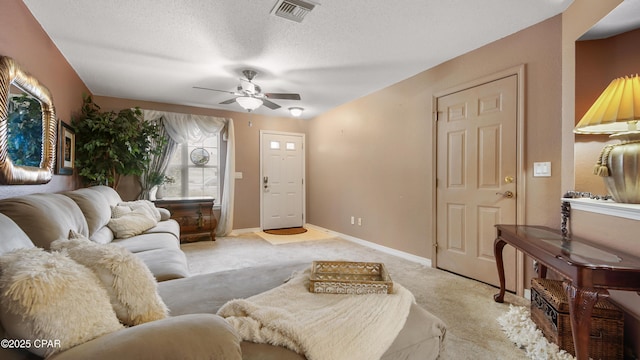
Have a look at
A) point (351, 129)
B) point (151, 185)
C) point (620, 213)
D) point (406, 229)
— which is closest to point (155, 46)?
point (151, 185)

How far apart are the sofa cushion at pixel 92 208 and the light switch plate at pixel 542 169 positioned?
373cm

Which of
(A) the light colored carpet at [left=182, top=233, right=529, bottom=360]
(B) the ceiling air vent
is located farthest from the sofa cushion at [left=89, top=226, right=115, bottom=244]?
(B) the ceiling air vent

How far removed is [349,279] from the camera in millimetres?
1423

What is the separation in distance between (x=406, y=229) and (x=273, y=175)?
307 centimetres

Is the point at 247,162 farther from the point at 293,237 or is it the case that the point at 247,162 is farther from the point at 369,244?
the point at 369,244

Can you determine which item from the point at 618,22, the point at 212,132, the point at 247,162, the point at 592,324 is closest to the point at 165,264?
the point at 592,324

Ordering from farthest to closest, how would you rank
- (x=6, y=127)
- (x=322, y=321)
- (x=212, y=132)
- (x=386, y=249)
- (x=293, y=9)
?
1. (x=212, y=132)
2. (x=386, y=249)
3. (x=293, y=9)
4. (x=6, y=127)
5. (x=322, y=321)

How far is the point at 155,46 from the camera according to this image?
2.69 m

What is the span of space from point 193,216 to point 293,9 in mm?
3677

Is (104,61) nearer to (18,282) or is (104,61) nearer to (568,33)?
(18,282)

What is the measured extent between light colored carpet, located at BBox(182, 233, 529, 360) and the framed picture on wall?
1.72 meters

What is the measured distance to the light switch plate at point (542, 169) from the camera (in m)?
2.26

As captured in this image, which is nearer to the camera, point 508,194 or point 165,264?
point 165,264

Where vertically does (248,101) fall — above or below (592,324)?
above
